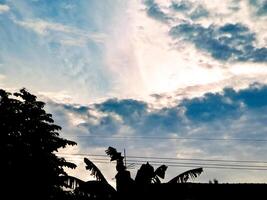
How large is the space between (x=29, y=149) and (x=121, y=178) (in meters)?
7.44

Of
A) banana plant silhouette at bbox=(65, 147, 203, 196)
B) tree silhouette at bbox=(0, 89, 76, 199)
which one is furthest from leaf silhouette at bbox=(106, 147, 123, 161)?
tree silhouette at bbox=(0, 89, 76, 199)

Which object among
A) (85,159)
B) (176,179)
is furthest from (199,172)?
(85,159)

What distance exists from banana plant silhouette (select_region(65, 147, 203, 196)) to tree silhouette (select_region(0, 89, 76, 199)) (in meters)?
3.66

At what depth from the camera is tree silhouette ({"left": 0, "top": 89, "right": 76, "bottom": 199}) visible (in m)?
24.7

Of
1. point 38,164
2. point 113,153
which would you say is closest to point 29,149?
point 38,164

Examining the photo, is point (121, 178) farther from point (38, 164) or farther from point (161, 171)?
point (38, 164)

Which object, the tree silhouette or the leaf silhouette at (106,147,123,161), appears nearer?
the leaf silhouette at (106,147,123,161)

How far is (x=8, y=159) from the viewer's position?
82.1 feet

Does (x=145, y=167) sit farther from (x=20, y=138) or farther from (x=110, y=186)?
(x=20, y=138)

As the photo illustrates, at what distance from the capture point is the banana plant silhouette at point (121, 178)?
20.2 meters

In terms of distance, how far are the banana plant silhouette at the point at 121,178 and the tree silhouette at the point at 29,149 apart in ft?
12.0

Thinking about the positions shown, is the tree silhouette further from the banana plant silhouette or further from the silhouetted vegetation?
the banana plant silhouette

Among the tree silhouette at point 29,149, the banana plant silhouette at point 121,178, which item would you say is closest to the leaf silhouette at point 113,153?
the banana plant silhouette at point 121,178

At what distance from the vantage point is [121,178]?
20969 millimetres
